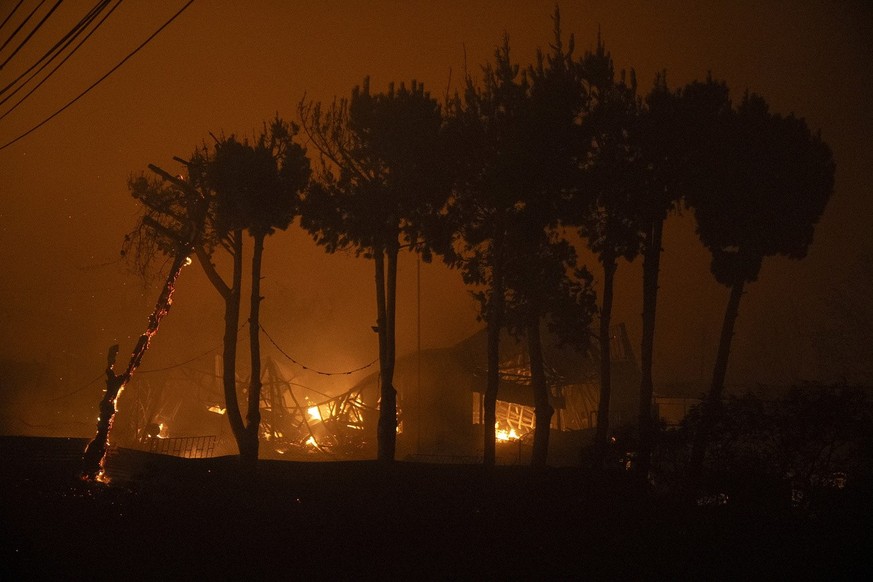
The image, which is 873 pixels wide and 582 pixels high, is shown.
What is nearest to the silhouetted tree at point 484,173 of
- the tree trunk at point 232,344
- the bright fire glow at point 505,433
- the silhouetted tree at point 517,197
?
the silhouetted tree at point 517,197

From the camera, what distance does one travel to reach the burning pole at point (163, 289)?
17.6 meters

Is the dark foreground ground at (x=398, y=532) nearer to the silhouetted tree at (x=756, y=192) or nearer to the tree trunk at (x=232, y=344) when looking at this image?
the tree trunk at (x=232, y=344)

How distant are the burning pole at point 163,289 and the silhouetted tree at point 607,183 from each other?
11.7 meters

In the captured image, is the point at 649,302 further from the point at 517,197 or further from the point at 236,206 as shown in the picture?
the point at 236,206

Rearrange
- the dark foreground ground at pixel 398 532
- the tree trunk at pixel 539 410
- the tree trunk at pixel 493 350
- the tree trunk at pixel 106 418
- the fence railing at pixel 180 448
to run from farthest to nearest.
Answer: the fence railing at pixel 180 448 → the tree trunk at pixel 539 410 → the tree trunk at pixel 493 350 → the tree trunk at pixel 106 418 → the dark foreground ground at pixel 398 532

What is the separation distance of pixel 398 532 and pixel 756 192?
14673 mm

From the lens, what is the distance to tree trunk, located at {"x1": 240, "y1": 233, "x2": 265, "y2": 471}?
1916 cm

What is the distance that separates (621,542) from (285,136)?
50.7ft

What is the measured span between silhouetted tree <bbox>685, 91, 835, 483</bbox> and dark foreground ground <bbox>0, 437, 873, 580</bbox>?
6.66 meters

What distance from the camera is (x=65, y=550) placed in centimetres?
1044

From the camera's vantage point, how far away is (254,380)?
20.0 metres

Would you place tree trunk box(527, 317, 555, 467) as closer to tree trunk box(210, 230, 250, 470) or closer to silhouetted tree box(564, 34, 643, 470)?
silhouetted tree box(564, 34, 643, 470)

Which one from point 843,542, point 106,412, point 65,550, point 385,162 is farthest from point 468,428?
point 65,550

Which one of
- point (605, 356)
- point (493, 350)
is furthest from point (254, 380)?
point (605, 356)
